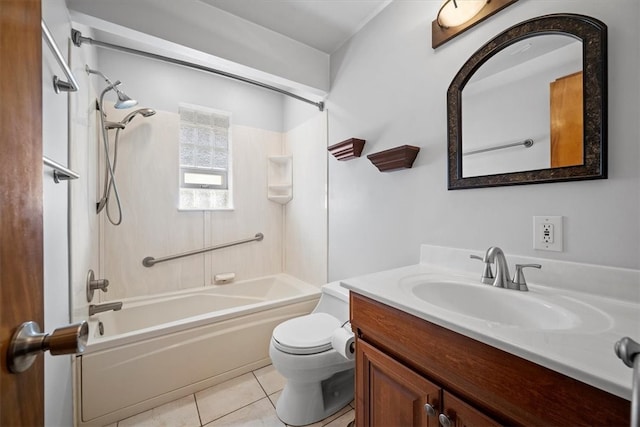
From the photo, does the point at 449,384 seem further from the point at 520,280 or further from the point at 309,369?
the point at 309,369

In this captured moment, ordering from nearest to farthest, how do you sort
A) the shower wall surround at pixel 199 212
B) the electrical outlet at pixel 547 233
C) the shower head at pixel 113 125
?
1. the electrical outlet at pixel 547 233
2. the shower head at pixel 113 125
3. the shower wall surround at pixel 199 212

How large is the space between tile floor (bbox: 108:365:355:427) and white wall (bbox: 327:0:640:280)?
3.00ft

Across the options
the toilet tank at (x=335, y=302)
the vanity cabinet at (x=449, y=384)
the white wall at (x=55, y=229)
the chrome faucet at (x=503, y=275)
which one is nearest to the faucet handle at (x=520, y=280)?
the chrome faucet at (x=503, y=275)

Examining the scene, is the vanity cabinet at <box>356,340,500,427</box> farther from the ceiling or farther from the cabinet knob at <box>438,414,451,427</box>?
the ceiling

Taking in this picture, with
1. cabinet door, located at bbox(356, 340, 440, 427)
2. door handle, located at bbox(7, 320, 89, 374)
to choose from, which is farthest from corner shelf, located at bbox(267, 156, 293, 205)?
door handle, located at bbox(7, 320, 89, 374)

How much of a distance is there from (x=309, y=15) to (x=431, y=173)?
135 cm

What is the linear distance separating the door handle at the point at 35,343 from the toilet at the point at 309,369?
1102mm

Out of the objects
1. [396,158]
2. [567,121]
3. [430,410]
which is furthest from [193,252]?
[567,121]

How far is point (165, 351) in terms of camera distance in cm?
157

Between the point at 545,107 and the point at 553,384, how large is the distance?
3.19 feet

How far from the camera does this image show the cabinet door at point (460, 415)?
2.14 ft

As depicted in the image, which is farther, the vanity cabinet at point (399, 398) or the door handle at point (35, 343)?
the vanity cabinet at point (399, 398)

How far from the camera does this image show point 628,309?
0.77 m

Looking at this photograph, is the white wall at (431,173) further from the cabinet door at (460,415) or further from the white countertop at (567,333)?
the cabinet door at (460,415)
